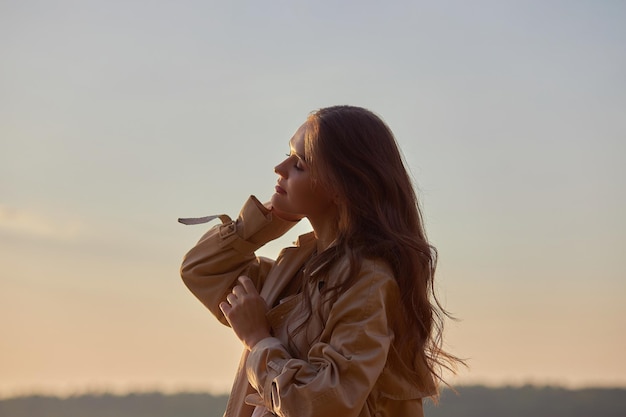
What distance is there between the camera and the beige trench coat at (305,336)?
2.53m

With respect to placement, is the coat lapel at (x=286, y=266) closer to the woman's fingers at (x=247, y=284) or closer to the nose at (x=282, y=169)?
the woman's fingers at (x=247, y=284)

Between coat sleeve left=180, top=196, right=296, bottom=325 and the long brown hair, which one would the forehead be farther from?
coat sleeve left=180, top=196, right=296, bottom=325

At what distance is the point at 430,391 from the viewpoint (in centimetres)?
282

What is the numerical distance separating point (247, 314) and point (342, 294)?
336 mm

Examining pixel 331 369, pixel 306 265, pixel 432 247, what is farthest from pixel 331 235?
pixel 331 369

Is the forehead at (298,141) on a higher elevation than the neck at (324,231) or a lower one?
higher

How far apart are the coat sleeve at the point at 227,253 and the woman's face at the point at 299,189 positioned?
113 millimetres

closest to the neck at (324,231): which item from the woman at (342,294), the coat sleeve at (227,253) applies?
the woman at (342,294)

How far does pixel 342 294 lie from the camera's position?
266cm

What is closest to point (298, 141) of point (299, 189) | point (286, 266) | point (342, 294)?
point (299, 189)

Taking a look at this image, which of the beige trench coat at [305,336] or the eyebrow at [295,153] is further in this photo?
the eyebrow at [295,153]

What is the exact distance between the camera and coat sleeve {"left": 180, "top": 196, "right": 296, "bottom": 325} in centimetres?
306

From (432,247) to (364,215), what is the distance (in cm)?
23

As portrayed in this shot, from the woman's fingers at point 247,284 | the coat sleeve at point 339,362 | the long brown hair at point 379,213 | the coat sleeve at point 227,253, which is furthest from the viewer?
the coat sleeve at point 227,253
